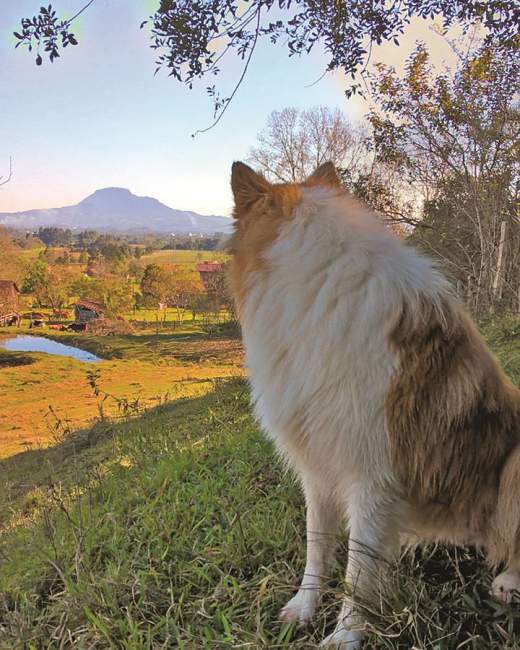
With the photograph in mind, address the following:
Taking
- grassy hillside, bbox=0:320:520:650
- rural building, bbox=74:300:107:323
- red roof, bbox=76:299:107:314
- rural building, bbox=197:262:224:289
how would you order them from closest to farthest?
grassy hillside, bbox=0:320:520:650, rural building, bbox=197:262:224:289, rural building, bbox=74:300:107:323, red roof, bbox=76:299:107:314

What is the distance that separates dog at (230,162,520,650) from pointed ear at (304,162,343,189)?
8.6 inches

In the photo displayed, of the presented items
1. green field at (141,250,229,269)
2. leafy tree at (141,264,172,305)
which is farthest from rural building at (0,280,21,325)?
green field at (141,250,229,269)

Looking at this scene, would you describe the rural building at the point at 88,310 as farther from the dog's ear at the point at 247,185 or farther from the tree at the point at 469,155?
the dog's ear at the point at 247,185

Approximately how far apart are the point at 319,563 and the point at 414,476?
531 millimetres

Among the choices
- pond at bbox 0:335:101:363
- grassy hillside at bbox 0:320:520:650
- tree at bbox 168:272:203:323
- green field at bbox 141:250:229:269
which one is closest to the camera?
grassy hillside at bbox 0:320:520:650

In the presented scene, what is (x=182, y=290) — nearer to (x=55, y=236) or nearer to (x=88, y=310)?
(x=88, y=310)

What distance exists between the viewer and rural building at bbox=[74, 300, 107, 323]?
30250mm

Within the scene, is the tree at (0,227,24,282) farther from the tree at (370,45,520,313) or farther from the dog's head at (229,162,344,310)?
the dog's head at (229,162,344,310)

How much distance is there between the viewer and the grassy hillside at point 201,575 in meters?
1.55

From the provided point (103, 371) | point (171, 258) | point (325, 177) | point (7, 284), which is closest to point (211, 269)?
point (325, 177)

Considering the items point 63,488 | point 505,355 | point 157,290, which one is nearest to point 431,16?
point 505,355

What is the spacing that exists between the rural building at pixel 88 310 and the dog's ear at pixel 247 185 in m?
30.3

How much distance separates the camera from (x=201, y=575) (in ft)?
6.45

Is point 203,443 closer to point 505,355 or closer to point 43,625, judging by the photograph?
point 43,625
